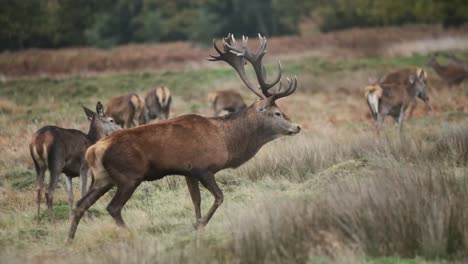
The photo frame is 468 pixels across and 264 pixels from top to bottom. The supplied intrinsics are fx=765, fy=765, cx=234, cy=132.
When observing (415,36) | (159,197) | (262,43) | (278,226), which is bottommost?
(415,36)

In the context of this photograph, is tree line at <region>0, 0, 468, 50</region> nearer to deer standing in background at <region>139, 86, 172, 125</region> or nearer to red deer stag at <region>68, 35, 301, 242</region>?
deer standing in background at <region>139, 86, 172, 125</region>

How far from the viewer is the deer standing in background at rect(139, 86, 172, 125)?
1858 cm

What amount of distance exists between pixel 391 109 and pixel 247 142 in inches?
332

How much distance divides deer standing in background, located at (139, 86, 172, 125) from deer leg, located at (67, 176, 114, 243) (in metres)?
9.89

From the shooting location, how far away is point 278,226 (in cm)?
728

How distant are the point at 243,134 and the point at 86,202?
2.16 metres

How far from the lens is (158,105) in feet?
61.2

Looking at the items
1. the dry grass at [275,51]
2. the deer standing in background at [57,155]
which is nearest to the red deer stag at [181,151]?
the deer standing in background at [57,155]

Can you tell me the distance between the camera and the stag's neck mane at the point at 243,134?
9297mm

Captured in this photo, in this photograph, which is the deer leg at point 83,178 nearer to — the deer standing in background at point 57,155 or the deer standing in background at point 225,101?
the deer standing in background at point 57,155

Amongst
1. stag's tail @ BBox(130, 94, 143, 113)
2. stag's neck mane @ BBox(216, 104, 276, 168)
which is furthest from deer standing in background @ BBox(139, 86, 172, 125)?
stag's neck mane @ BBox(216, 104, 276, 168)

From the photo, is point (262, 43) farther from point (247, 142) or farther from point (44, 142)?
point (44, 142)

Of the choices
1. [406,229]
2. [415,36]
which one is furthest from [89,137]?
[415,36]

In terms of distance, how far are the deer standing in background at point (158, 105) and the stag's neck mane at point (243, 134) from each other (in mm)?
8913
